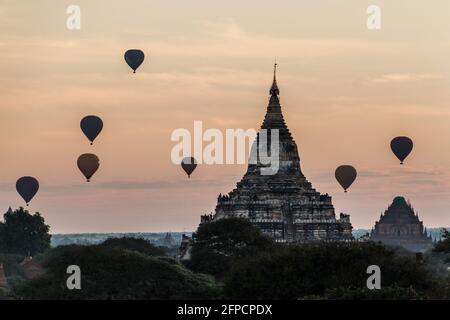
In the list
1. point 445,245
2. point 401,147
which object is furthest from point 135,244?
point 445,245

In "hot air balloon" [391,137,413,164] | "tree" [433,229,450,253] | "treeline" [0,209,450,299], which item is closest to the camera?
"treeline" [0,209,450,299]

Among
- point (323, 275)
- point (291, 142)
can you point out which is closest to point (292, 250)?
point (323, 275)

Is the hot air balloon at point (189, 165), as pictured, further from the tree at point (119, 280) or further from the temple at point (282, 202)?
the tree at point (119, 280)

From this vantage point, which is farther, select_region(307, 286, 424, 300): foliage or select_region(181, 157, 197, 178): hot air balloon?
select_region(181, 157, 197, 178): hot air balloon

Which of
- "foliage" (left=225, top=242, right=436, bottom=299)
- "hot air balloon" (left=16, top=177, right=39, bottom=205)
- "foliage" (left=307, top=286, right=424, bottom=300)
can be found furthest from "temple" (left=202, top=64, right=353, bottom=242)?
"foliage" (left=307, top=286, right=424, bottom=300)

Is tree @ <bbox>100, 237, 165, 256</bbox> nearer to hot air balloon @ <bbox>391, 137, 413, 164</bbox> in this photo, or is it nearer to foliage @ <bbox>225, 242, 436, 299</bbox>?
hot air balloon @ <bbox>391, 137, 413, 164</bbox>
